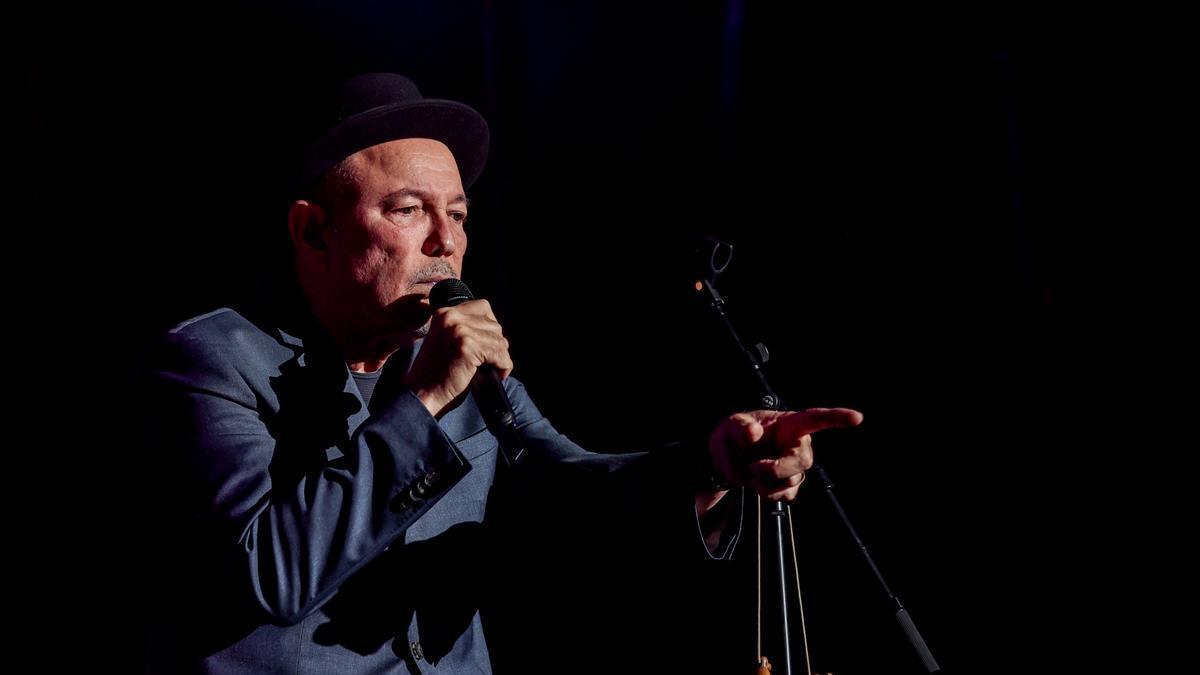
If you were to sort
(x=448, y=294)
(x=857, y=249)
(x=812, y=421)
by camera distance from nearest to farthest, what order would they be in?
(x=812, y=421) < (x=448, y=294) < (x=857, y=249)

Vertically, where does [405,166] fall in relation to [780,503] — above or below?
above

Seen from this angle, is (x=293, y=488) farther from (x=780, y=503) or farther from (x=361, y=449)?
(x=780, y=503)

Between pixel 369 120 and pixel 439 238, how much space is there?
0.30 meters

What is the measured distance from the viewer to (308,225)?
5.82ft

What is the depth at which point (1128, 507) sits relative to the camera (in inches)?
113

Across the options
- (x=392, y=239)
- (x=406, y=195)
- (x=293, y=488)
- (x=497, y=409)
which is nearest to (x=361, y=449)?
(x=293, y=488)

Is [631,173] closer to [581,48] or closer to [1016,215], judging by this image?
[581,48]

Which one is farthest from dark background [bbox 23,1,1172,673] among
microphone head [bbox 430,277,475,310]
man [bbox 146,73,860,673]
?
microphone head [bbox 430,277,475,310]

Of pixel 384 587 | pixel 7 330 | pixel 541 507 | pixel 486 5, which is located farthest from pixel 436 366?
pixel 486 5

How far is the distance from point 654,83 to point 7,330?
7.78 ft

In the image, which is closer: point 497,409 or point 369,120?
point 497,409

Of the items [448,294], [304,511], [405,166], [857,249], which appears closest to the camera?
[304,511]

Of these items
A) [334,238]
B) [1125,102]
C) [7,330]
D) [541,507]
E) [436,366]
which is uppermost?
[1125,102]

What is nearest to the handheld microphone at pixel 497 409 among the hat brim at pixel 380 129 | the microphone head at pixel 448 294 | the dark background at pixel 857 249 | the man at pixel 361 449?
the man at pixel 361 449
